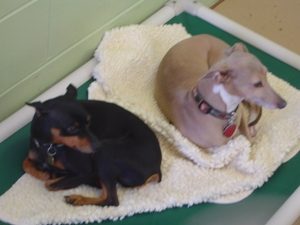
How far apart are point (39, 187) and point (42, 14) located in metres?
0.49

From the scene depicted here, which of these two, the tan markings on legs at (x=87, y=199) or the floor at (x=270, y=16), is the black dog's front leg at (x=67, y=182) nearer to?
the tan markings on legs at (x=87, y=199)

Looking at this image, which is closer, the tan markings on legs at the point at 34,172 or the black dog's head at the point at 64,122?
the black dog's head at the point at 64,122

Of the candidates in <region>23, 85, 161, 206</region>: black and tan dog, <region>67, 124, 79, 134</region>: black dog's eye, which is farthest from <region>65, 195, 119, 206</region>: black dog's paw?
<region>67, 124, 79, 134</region>: black dog's eye

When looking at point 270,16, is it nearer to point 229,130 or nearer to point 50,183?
point 229,130

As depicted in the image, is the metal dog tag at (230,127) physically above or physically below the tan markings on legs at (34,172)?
above

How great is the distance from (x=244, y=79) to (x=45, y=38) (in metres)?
0.61

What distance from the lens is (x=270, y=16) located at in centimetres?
258

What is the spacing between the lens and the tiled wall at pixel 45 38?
1.67 meters

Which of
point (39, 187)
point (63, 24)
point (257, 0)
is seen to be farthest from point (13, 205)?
point (257, 0)

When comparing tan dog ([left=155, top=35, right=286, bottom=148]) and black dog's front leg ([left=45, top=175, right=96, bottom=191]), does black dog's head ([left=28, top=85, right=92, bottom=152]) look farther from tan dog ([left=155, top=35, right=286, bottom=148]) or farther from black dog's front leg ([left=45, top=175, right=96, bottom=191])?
tan dog ([left=155, top=35, right=286, bottom=148])

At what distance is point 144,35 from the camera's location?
2.09 meters

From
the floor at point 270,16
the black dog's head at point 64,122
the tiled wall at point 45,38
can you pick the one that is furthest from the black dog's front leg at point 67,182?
the floor at point 270,16

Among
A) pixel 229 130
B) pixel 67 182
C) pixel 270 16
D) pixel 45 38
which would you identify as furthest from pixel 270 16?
pixel 67 182

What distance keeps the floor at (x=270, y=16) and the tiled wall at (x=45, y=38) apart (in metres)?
0.59
